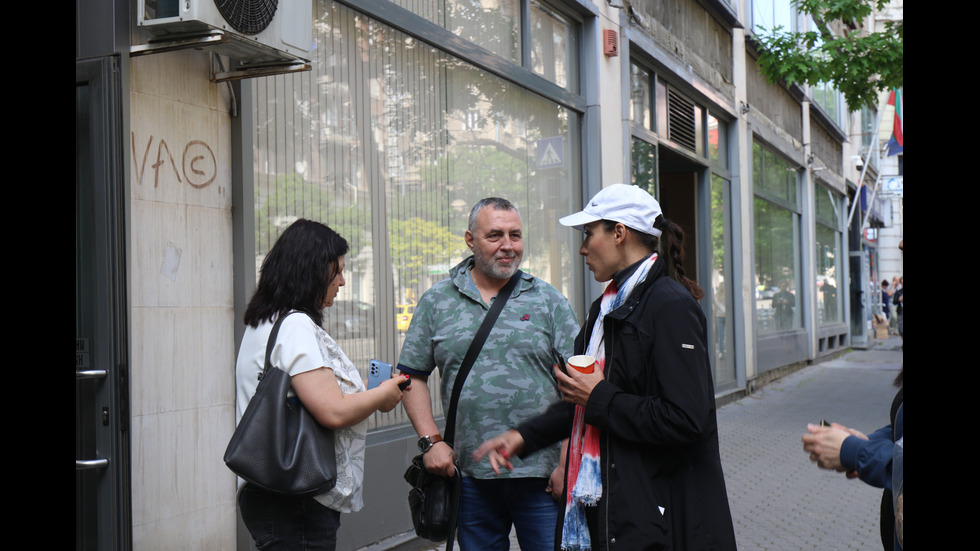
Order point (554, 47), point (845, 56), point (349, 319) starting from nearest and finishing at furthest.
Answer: point (349, 319)
point (554, 47)
point (845, 56)

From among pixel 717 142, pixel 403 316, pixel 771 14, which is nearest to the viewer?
pixel 403 316

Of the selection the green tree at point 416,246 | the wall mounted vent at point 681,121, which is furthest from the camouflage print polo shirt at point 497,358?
the wall mounted vent at point 681,121

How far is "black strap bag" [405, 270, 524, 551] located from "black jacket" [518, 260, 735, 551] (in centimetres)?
76

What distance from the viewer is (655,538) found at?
247cm

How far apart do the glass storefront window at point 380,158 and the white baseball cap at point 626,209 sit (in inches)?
104

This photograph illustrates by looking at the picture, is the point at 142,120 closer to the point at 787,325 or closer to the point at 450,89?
the point at 450,89

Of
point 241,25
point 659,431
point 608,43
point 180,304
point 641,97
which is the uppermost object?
point 608,43

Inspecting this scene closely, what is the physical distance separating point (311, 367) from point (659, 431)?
1.09m

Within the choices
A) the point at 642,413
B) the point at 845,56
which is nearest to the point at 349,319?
the point at 642,413

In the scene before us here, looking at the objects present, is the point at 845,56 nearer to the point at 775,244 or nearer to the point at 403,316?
the point at 775,244

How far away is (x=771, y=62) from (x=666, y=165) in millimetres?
1959

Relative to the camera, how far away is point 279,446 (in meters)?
2.76

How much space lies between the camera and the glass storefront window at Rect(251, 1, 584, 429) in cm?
526
